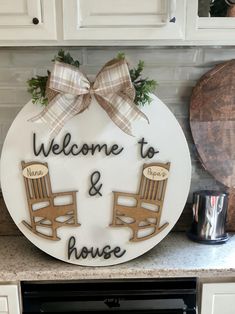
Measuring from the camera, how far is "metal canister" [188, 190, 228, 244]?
4.90ft

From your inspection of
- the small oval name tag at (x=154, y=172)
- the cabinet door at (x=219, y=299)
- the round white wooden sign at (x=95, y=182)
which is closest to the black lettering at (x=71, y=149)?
the round white wooden sign at (x=95, y=182)

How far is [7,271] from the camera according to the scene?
4.22 ft

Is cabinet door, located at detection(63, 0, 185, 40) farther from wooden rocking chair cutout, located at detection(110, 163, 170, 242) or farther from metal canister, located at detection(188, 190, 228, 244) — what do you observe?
metal canister, located at detection(188, 190, 228, 244)

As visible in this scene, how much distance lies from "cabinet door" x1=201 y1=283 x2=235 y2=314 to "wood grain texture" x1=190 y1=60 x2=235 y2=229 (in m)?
0.48

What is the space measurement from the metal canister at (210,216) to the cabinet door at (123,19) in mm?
626

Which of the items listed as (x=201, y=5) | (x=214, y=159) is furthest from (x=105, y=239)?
(x=201, y=5)

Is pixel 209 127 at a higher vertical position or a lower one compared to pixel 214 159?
higher

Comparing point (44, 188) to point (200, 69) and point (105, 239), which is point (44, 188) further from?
point (200, 69)

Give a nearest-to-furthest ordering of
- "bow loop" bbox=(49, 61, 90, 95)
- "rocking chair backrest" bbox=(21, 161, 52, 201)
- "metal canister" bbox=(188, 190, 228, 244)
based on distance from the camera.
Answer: "bow loop" bbox=(49, 61, 90, 95) < "rocking chair backrest" bbox=(21, 161, 52, 201) < "metal canister" bbox=(188, 190, 228, 244)

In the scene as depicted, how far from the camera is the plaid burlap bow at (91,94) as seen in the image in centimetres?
124

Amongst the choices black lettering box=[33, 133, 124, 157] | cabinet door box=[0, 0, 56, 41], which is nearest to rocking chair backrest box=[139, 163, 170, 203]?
black lettering box=[33, 133, 124, 157]

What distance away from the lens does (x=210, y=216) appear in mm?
1504

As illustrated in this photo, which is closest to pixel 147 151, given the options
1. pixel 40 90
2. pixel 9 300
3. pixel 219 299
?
pixel 40 90

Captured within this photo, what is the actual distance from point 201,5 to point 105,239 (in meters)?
0.90
